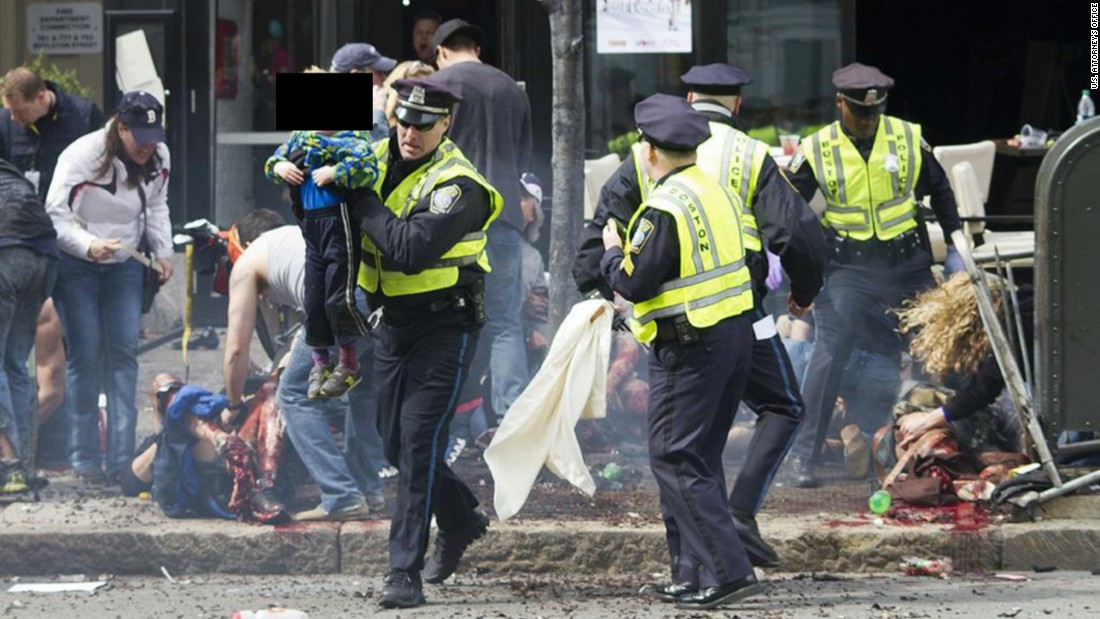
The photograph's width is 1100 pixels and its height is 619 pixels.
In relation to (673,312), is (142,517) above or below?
below

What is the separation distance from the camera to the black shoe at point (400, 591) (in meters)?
6.73

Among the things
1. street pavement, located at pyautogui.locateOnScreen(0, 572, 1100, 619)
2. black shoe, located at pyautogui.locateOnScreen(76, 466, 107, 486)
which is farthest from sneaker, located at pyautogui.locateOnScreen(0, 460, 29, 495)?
street pavement, located at pyautogui.locateOnScreen(0, 572, 1100, 619)

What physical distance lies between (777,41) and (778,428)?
17.1 ft

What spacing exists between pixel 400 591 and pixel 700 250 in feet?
5.11

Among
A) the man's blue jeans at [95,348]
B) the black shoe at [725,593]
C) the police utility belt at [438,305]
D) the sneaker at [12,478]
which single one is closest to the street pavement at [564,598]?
the black shoe at [725,593]

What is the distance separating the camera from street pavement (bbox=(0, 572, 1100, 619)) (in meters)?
6.68

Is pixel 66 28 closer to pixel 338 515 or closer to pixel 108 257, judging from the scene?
pixel 108 257

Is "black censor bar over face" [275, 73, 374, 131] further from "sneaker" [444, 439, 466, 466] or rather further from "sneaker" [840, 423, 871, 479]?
"sneaker" [840, 423, 871, 479]

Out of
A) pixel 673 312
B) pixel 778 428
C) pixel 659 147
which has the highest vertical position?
pixel 659 147

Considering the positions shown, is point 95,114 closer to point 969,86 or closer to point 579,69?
point 579,69

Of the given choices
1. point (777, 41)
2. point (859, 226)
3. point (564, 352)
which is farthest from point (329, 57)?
point (564, 352)

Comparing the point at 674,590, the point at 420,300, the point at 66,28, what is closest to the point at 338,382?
the point at 420,300

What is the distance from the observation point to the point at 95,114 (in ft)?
31.2

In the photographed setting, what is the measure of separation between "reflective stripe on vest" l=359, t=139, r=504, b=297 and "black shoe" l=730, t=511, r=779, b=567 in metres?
1.35
